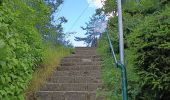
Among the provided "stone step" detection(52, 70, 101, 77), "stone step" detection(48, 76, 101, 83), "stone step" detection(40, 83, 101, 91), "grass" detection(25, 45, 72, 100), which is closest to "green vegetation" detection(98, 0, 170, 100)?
"stone step" detection(40, 83, 101, 91)

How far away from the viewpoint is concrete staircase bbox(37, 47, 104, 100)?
22.4 ft

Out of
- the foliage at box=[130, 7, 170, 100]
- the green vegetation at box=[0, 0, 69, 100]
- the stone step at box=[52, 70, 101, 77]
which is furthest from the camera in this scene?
the stone step at box=[52, 70, 101, 77]

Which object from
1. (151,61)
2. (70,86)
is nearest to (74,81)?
(70,86)

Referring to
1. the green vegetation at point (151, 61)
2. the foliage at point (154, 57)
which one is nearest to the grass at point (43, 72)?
the green vegetation at point (151, 61)

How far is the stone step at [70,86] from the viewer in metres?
7.25

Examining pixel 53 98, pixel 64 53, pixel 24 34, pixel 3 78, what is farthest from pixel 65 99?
pixel 64 53

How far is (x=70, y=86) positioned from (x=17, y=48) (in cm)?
201

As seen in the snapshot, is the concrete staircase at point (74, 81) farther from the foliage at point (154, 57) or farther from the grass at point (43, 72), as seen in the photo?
the foliage at point (154, 57)

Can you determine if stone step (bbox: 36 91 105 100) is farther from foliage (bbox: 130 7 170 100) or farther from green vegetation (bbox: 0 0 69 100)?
foliage (bbox: 130 7 170 100)

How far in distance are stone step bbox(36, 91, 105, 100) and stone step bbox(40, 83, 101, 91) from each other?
0.34 metres

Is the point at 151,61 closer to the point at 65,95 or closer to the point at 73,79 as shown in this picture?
the point at 65,95

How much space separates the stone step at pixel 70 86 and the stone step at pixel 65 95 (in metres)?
0.34

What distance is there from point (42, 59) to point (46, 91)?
1154mm

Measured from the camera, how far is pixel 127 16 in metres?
10.9
